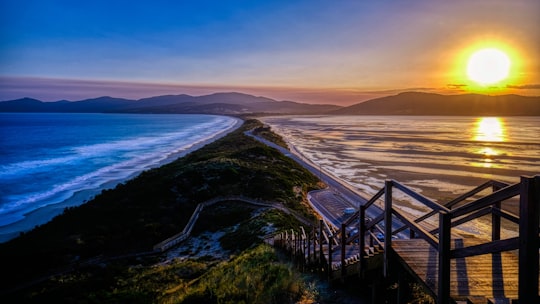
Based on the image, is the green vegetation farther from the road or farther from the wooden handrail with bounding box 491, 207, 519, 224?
the wooden handrail with bounding box 491, 207, 519, 224

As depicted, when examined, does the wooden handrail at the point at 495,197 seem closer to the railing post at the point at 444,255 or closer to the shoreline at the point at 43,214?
the railing post at the point at 444,255

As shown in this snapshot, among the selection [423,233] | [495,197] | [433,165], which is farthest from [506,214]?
[433,165]

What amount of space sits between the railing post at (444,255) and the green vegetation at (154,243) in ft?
11.7

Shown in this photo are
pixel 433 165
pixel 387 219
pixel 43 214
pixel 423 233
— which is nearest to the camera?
pixel 423 233

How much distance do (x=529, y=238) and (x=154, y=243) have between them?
20627 mm

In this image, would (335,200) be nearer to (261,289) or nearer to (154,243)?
(154,243)

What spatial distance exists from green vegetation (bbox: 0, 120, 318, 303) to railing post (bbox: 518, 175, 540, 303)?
449 centimetres

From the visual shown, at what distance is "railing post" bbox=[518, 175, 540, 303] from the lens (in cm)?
298

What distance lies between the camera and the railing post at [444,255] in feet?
12.3

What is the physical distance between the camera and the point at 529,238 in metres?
3.04

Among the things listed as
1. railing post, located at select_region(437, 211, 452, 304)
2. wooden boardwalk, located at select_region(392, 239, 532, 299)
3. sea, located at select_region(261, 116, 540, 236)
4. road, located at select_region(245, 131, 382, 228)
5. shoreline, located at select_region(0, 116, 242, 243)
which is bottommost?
shoreline, located at select_region(0, 116, 242, 243)

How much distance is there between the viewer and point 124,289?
14062mm

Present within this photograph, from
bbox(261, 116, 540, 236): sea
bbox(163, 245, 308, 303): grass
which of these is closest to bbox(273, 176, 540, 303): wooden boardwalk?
bbox(163, 245, 308, 303): grass

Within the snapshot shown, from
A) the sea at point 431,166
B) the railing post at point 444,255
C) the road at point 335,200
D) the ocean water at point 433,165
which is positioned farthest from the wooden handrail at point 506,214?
the ocean water at point 433,165
